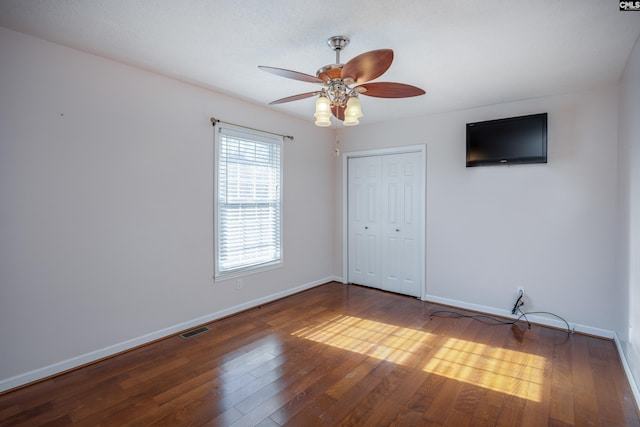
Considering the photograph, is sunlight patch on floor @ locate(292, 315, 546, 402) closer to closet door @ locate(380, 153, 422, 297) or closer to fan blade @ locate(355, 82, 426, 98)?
closet door @ locate(380, 153, 422, 297)

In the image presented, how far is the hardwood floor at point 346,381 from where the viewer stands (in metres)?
1.94

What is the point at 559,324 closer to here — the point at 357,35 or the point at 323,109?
the point at 323,109

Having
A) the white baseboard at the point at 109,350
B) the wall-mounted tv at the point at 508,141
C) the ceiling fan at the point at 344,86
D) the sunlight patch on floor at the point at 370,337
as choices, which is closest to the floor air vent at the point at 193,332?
the white baseboard at the point at 109,350

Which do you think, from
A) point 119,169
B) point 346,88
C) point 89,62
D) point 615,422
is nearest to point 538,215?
point 615,422

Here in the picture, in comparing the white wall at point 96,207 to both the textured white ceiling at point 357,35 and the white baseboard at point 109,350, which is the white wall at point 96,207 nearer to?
the white baseboard at point 109,350

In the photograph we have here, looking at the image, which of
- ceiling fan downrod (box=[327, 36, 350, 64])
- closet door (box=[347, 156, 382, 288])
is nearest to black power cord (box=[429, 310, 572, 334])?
closet door (box=[347, 156, 382, 288])

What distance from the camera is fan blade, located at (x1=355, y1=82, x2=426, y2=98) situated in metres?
2.15

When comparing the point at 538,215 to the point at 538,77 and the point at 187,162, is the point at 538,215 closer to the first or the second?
the point at 538,77

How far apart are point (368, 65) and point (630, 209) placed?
7.69 feet

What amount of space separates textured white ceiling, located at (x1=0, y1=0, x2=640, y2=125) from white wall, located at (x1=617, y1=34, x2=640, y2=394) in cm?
27

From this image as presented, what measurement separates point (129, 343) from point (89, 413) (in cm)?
86

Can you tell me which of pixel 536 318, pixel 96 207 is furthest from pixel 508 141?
pixel 96 207

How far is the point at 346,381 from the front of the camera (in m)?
2.32

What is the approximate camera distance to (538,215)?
3412 millimetres
